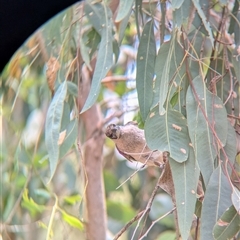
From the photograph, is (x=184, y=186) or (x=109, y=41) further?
(x=109, y=41)

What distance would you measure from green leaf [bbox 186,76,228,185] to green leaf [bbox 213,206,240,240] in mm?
60

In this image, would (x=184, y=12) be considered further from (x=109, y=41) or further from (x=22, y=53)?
(x=22, y=53)

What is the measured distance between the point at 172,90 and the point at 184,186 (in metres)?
0.17

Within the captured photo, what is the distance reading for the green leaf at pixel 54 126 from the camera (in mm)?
813

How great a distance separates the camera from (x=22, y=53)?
1300 millimetres

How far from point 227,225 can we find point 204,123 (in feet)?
0.51

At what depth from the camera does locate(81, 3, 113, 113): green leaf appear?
0.76 meters

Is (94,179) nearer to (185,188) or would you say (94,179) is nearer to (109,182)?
(109,182)

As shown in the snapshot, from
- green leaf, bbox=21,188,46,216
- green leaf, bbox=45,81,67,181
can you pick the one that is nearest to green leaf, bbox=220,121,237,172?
green leaf, bbox=45,81,67,181

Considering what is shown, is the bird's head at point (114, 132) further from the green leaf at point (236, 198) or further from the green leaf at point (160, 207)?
the green leaf at point (160, 207)

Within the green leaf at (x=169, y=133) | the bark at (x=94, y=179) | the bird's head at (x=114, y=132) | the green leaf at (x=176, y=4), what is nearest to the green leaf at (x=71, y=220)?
the bark at (x=94, y=179)

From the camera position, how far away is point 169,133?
0.72 metres

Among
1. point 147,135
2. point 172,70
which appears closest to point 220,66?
point 172,70

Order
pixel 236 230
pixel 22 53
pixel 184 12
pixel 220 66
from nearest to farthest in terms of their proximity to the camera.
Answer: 1. pixel 236 230
2. pixel 184 12
3. pixel 220 66
4. pixel 22 53
